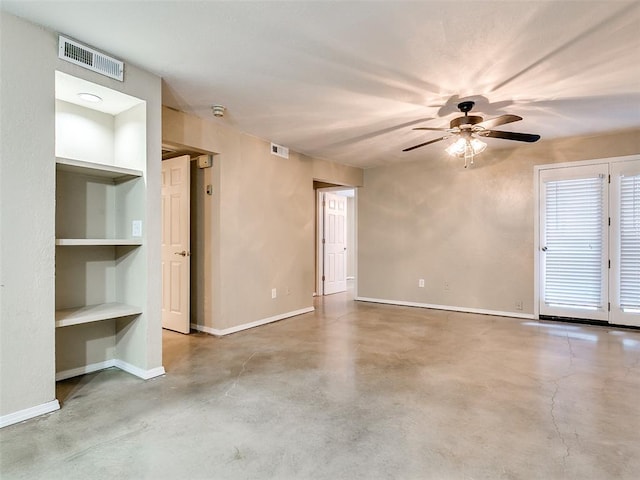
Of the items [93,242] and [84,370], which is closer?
[93,242]

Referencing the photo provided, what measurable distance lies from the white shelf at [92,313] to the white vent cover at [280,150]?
2.68 m

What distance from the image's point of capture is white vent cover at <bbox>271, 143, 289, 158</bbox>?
15.6 feet

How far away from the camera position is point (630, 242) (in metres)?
4.33

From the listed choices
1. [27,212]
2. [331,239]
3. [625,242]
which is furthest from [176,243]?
[625,242]

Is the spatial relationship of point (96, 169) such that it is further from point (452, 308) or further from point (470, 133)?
point (452, 308)

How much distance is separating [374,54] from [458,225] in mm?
3674

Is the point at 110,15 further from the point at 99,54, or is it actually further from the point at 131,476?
the point at 131,476

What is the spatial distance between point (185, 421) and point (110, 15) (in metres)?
2.44

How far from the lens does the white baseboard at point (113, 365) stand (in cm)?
286

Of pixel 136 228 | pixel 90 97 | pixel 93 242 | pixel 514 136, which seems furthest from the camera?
pixel 514 136

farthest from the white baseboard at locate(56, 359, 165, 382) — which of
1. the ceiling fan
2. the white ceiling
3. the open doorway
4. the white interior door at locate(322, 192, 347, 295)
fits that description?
the white interior door at locate(322, 192, 347, 295)

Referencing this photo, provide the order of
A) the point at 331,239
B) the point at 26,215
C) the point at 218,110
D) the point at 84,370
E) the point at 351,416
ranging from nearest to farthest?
the point at 26,215, the point at 351,416, the point at 84,370, the point at 218,110, the point at 331,239

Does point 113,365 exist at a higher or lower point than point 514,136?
lower

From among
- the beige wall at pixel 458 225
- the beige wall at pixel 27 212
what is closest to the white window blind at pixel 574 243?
the beige wall at pixel 458 225
